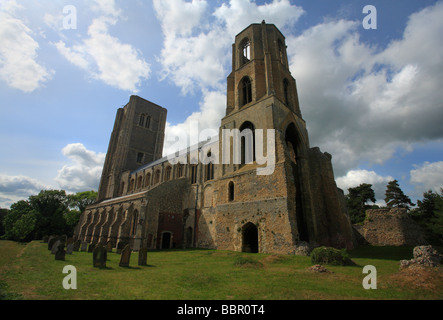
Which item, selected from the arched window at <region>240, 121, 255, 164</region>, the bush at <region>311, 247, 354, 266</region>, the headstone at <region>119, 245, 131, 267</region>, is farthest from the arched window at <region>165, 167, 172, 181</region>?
the bush at <region>311, 247, 354, 266</region>

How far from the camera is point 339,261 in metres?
10.0

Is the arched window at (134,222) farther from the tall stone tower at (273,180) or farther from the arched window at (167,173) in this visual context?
the tall stone tower at (273,180)

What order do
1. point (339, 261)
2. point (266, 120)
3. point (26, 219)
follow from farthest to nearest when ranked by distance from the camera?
point (26, 219)
point (266, 120)
point (339, 261)

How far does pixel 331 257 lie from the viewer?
33.6 feet

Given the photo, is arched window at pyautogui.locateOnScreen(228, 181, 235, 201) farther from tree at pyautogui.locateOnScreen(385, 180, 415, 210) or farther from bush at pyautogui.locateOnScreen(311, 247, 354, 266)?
tree at pyautogui.locateOnScreen(385, 180, 415, 210)

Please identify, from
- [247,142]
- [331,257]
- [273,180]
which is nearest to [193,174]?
[247,142]

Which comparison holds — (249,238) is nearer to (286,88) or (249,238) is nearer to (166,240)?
(166,240)

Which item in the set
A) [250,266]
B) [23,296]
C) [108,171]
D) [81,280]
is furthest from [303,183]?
[108,171]

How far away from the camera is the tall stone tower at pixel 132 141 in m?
39.9

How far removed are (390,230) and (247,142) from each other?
55.8 feet

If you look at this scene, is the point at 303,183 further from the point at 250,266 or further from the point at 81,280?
the point at 81,280

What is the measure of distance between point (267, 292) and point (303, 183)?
570 inches

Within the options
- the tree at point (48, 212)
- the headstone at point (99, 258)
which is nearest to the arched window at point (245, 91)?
the headstone at point (99, 258)

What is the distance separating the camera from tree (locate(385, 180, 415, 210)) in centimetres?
3591
